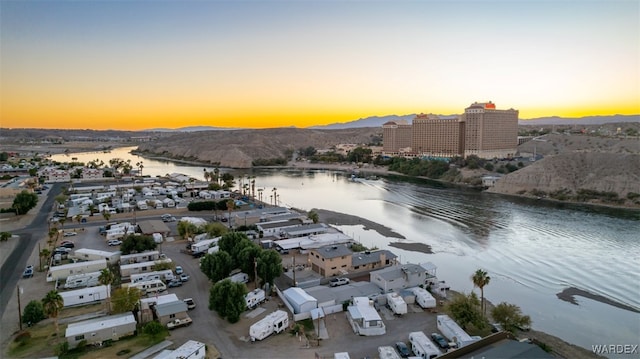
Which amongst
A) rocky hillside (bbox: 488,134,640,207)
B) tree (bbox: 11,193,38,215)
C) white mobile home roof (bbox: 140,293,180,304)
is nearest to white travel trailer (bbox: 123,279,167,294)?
white mobile home roof (bbox: 140,293,180,304)

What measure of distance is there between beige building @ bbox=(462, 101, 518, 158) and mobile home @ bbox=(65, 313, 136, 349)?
65.1 m

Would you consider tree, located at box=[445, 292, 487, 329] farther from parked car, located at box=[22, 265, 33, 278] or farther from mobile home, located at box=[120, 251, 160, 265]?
parked car, located at box=[22, 265, 33, 278]

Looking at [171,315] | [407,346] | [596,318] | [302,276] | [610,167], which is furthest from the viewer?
[610,167]

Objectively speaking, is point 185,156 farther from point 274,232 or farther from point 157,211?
point 274,232

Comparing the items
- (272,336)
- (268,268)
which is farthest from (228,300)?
(268,268)

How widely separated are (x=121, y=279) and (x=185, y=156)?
79.2 m

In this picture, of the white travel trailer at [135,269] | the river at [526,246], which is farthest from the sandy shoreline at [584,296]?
the white travel trailer at [135,269]

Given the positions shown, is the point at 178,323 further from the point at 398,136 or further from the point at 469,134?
the point at 398,136

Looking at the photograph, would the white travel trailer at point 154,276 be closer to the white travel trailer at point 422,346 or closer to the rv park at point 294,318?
the rv park at point 294,318

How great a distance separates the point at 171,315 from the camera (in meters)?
12.5

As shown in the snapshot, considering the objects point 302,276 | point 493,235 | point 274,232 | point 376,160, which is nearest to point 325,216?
point 274,232

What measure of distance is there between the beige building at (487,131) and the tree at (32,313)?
2595 inches

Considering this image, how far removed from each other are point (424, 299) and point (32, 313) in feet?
40.0

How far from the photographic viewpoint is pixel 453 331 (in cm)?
1189
